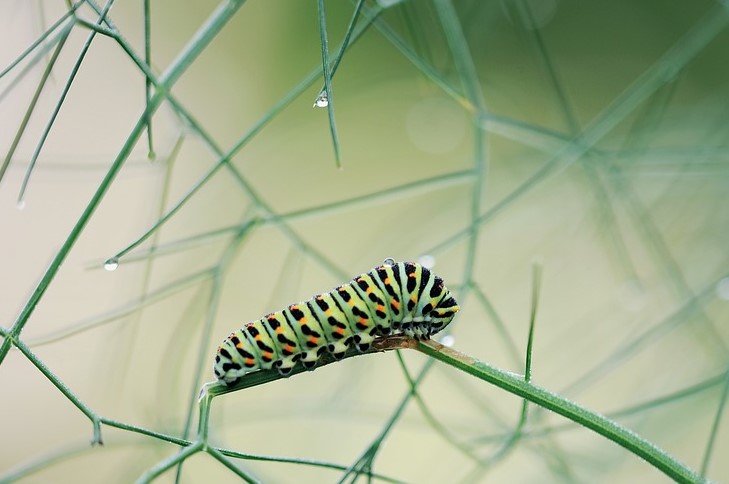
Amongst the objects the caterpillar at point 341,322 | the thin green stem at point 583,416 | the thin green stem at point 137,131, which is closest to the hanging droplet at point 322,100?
the thin green stem at point 137,131

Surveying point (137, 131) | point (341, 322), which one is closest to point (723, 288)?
point (341, 322)

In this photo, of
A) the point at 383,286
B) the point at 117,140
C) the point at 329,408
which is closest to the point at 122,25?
the point at 117,140

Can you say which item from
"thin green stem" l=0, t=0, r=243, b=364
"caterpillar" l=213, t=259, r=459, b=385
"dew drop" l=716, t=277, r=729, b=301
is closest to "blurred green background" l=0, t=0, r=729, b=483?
"dew drop" l=716, t=277, r=729, b=301

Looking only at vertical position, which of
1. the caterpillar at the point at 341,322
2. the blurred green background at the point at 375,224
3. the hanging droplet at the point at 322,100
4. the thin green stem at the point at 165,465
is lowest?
the thin green stem at the point at 165,465

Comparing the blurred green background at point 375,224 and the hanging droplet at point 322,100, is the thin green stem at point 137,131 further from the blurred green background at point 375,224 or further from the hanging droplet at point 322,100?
the blurred green background at point 375,224

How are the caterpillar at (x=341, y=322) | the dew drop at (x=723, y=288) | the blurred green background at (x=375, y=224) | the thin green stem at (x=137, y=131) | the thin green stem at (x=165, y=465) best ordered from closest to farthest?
the thin green stem at (x=165, y=465)
the thin green stem at (x=137, y=131)
the caterpillar at (x=341, y=322)
the dew drop at (x=723, y=288)
the blurred green background at (x=375, y=224)

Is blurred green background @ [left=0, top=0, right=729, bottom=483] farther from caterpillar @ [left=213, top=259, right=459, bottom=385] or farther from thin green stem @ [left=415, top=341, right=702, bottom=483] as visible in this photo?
thin green stem @ [left=415, top=341, right=702, bottom=483]

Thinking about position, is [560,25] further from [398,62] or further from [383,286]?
[383,286]
